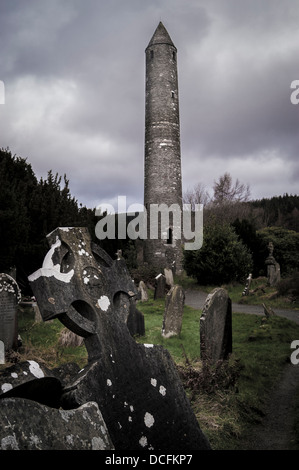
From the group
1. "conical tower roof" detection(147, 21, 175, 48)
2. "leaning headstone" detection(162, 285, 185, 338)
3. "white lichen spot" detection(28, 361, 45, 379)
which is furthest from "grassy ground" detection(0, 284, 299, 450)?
"conical tower roof" detection(147, 21, 175, 48)

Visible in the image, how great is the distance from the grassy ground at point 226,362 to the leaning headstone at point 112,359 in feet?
4.97

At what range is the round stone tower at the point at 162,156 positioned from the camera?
25.2 m

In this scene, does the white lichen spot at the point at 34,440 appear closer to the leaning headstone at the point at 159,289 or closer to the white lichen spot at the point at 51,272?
the white lichen spot at the point at 51,272

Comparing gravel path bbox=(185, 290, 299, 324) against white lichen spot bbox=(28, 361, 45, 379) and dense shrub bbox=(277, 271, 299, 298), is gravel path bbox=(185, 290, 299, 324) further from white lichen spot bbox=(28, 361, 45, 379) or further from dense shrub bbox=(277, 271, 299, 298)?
white lichen spot bbox=(28, 361, 45, 379)

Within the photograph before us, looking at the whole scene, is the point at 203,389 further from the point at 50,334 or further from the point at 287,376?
the point at 50,334

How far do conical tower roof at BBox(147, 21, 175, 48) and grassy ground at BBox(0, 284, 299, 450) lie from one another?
21394mm

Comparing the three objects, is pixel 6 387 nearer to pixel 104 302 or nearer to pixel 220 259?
pixel 104 302

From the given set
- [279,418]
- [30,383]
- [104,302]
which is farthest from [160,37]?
[30,383]

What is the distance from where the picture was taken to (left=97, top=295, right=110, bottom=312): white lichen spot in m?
2.50

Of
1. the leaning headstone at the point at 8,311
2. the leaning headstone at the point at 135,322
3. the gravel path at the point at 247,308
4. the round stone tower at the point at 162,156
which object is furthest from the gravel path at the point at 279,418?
the round stone tower at the point at 162,156

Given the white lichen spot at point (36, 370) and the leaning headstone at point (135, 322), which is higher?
the white lichen spot at point (36, 370)

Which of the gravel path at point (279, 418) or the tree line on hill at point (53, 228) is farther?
the tree line on hill at point (53, 228)
